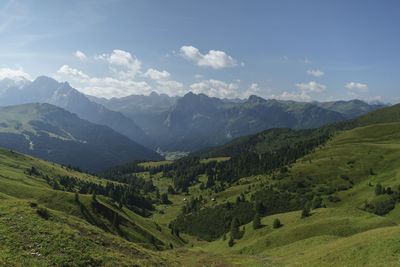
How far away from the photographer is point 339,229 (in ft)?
210

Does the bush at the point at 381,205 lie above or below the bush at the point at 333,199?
above

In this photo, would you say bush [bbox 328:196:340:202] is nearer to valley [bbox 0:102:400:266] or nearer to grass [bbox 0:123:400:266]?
valley [bbox 0:102:400:266]

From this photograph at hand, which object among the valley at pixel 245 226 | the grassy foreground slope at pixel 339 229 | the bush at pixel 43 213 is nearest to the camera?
the valley at pixel 245 226

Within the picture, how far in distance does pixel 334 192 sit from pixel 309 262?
137557 mm

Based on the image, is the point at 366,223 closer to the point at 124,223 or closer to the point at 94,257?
the point at 94,257

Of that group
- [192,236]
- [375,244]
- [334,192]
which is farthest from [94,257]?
[334,192]

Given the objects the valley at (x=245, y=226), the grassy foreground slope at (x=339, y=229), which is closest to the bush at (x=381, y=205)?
the valley at (x=245, y=226)

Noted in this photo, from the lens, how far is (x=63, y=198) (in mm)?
83750

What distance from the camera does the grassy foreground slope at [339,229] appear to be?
116ft

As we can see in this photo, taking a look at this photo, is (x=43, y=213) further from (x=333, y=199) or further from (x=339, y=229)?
(x=333, y=199)

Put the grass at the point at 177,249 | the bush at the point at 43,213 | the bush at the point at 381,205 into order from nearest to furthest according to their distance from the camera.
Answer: the grass at the point at 177,249 < the bush at the point at 43,213 < the bush at the point at 381,205

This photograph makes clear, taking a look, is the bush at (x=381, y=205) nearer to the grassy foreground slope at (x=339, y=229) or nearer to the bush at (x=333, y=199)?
the grassy foreground slope at (x=339, y=229)

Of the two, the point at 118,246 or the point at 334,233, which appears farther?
the point at 334,233

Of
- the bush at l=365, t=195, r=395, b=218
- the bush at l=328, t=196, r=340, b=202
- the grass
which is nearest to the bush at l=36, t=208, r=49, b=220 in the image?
the grass
